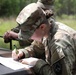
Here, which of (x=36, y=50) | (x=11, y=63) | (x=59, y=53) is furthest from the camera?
(x=36, y=50)

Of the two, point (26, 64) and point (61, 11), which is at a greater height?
point (26, 64)

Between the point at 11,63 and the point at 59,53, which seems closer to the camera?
the point at 59,53

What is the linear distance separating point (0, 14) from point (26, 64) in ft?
29.1

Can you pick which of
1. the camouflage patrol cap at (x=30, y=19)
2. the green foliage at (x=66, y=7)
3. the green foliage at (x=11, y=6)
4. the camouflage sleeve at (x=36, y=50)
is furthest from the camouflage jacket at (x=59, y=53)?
the green foliage at (x=66, y=7)

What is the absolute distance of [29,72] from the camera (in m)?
1.90

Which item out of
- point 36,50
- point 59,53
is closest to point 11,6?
point 36,50

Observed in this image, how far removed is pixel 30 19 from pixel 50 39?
19 centimetres

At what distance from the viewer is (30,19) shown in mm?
1808

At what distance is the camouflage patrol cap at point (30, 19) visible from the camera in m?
1.81

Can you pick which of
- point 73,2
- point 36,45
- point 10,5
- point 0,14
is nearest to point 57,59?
point 36,45

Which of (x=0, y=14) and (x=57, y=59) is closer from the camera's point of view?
(x=57, y=59)

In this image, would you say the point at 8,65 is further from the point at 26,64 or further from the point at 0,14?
the point at 0,14

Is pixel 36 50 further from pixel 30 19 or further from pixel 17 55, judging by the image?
pixel 30 19

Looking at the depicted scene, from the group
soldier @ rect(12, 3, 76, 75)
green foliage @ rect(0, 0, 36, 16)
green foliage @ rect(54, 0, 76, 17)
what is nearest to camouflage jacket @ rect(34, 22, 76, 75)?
soldier @ rect(12, 3, 76, 75)
